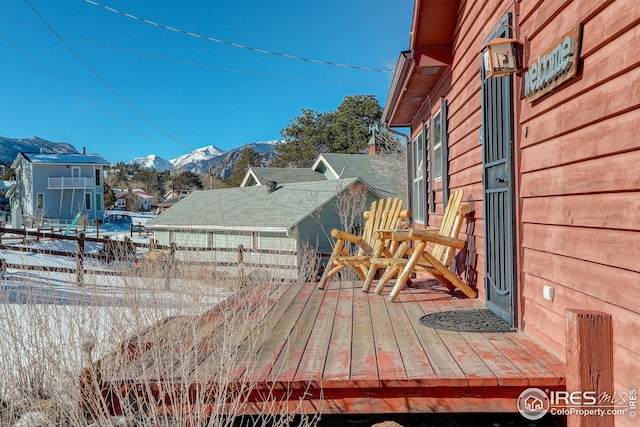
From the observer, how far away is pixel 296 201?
15.6 m

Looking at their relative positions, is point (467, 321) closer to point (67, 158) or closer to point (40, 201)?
point (40, 201)

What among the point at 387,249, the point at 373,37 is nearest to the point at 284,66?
the point at 373,37

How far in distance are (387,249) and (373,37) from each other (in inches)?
542

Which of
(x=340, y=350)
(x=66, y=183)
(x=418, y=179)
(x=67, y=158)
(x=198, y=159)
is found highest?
(x=198, y=159)

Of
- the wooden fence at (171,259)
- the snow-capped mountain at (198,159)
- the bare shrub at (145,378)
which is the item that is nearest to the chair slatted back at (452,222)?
the bare shrub at (145,378)

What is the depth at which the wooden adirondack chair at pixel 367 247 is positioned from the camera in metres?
4.33

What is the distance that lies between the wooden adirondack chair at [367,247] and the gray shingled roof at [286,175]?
15.8 metres

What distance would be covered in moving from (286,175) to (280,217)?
302 inches

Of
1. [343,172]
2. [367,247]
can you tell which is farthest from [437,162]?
[343,172]

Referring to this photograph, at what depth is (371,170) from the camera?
21.2 meters

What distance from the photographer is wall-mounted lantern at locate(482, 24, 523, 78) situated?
263 centimetres

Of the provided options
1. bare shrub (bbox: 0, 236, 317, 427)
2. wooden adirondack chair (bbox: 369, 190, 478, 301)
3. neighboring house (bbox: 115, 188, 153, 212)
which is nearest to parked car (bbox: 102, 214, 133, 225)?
neighboring house (bbox: 115, 188, 153, 212)

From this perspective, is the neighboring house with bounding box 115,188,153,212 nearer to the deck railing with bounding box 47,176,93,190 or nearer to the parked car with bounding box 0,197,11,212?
the parked car with bounding box 0,197,11,212

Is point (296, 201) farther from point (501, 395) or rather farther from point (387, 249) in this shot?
point (501, 395)
